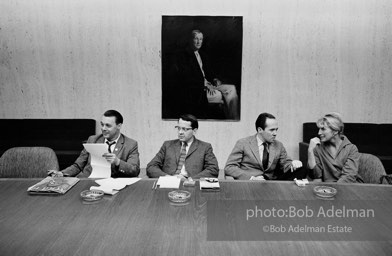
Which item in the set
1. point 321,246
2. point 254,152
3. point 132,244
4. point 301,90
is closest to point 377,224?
point 321,246

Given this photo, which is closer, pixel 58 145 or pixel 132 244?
pixel 132 244

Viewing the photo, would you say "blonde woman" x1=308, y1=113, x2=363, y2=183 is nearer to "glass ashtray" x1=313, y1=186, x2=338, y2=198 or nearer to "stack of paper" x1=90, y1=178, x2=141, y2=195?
"glass ashtray" x1=313, y1=186, x2=338, y2=198

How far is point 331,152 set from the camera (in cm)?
299

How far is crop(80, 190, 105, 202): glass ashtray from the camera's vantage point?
190 centimetres

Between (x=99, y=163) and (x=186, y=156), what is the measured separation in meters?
0.84

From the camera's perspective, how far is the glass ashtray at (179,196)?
1.89 meters

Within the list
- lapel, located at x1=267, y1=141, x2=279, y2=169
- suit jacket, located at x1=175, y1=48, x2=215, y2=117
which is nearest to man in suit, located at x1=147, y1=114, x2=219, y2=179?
lapel, located at x1=267, y1=141, x2=279, y2=169

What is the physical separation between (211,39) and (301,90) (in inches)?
58.0

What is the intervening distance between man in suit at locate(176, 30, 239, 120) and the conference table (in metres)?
2.57

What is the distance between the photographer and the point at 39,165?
2.71m

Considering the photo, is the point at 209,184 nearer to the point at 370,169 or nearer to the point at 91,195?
the point at 91,195

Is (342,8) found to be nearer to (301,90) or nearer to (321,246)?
(301,90)

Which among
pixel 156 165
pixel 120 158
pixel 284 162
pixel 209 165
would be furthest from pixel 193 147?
pixel 284 162

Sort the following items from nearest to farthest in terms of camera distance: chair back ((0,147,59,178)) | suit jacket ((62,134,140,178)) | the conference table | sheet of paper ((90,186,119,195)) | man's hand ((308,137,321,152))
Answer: the conference table, sheet of paper ((90,186,119,195)), chair back ((0,147,59,178)), suit jacket ((62,134,140,178)), man's hand ((308,137,321,152))
